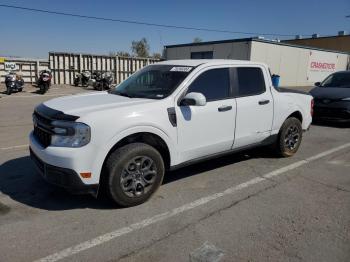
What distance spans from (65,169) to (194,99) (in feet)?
5.68

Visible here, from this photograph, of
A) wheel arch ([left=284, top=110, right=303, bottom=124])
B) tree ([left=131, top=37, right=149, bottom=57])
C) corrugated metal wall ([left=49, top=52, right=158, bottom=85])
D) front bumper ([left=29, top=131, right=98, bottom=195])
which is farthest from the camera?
tree ([left=131, top=37, right=149, bottom=57])

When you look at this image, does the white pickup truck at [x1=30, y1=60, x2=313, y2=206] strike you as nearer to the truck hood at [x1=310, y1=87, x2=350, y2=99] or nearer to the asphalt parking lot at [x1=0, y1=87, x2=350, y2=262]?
the asphalt parking lot at [x1=0, y1=87, x2=350, y2=262]

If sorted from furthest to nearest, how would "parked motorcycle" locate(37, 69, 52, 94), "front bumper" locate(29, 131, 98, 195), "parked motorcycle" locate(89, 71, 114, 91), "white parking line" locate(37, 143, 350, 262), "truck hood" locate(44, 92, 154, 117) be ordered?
"parked motorcycle" locate(89, 71, 114, 91) → "parked motorcycle" locate(37, 69, 52, 94) → "truck hood" locate(44, 92, 154, 117) → "front bumper" locate(29, 131, 98, 195) → "white parking line" locate(37, 143, 350, 262)

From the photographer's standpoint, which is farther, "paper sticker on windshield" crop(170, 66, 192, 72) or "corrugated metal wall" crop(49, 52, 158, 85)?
"corrugated metal wall" crop(49, 52, 158, 85)

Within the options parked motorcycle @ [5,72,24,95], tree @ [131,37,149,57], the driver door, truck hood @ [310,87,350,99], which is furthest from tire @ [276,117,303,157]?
tree @ [131,37,149,57]

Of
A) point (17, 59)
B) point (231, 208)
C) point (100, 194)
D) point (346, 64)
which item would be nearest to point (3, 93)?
point (17, 59)

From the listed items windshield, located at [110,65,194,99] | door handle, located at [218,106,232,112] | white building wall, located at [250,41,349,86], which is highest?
white building wall, located at [250,41,349,86]

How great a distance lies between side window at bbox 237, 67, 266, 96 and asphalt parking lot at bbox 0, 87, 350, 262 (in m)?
1.25

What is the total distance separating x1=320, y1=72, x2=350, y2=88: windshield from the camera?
10.5 meters

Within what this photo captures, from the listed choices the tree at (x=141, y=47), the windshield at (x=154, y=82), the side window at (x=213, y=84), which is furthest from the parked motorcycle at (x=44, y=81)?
the tree at (x=141, y=47)

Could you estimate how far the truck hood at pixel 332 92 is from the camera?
951 centimetres

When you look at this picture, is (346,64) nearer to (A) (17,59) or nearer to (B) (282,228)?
(A) (17,59)

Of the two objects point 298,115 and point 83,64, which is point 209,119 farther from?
point 83,64

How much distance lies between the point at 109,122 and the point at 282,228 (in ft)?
7.09
